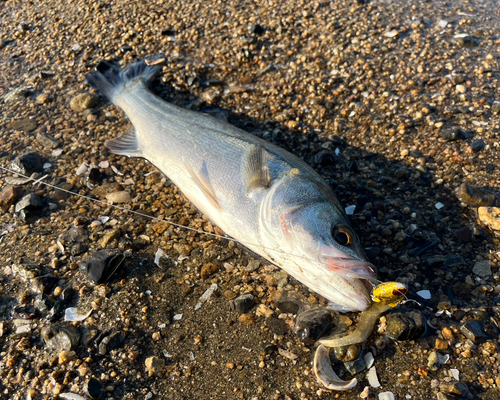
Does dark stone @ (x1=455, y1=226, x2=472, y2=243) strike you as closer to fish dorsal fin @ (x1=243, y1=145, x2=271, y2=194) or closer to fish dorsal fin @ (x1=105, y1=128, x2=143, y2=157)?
fish dorsal fin @ (x1=243, y1=145, x2=271, y2=194)

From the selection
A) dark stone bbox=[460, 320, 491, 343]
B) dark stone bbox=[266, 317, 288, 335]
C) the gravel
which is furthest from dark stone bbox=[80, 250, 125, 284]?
dark stone bbox=[460, 320, 491, 343]

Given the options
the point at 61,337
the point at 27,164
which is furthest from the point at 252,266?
the point at 27,164

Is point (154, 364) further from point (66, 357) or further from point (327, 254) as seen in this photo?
point (327, 254)

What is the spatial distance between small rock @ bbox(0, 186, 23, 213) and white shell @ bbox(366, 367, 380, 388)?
13.3 feet

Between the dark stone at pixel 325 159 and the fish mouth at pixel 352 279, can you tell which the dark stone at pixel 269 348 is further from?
the dark stone at pixel 325 159

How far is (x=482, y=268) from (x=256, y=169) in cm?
218

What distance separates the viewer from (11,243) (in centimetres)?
402

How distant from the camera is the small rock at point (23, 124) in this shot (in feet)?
17.5

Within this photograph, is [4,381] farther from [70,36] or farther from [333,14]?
[333,14]

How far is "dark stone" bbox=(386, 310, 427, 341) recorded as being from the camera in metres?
2.96

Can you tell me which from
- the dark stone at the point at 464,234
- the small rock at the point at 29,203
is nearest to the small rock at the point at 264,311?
the dark stone at the point at 464,234

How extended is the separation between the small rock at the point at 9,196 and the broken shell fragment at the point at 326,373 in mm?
3656

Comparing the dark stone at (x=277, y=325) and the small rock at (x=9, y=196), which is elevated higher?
the small rock at (x=9, y=196)

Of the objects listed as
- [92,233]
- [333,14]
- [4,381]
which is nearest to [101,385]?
[4,381]
